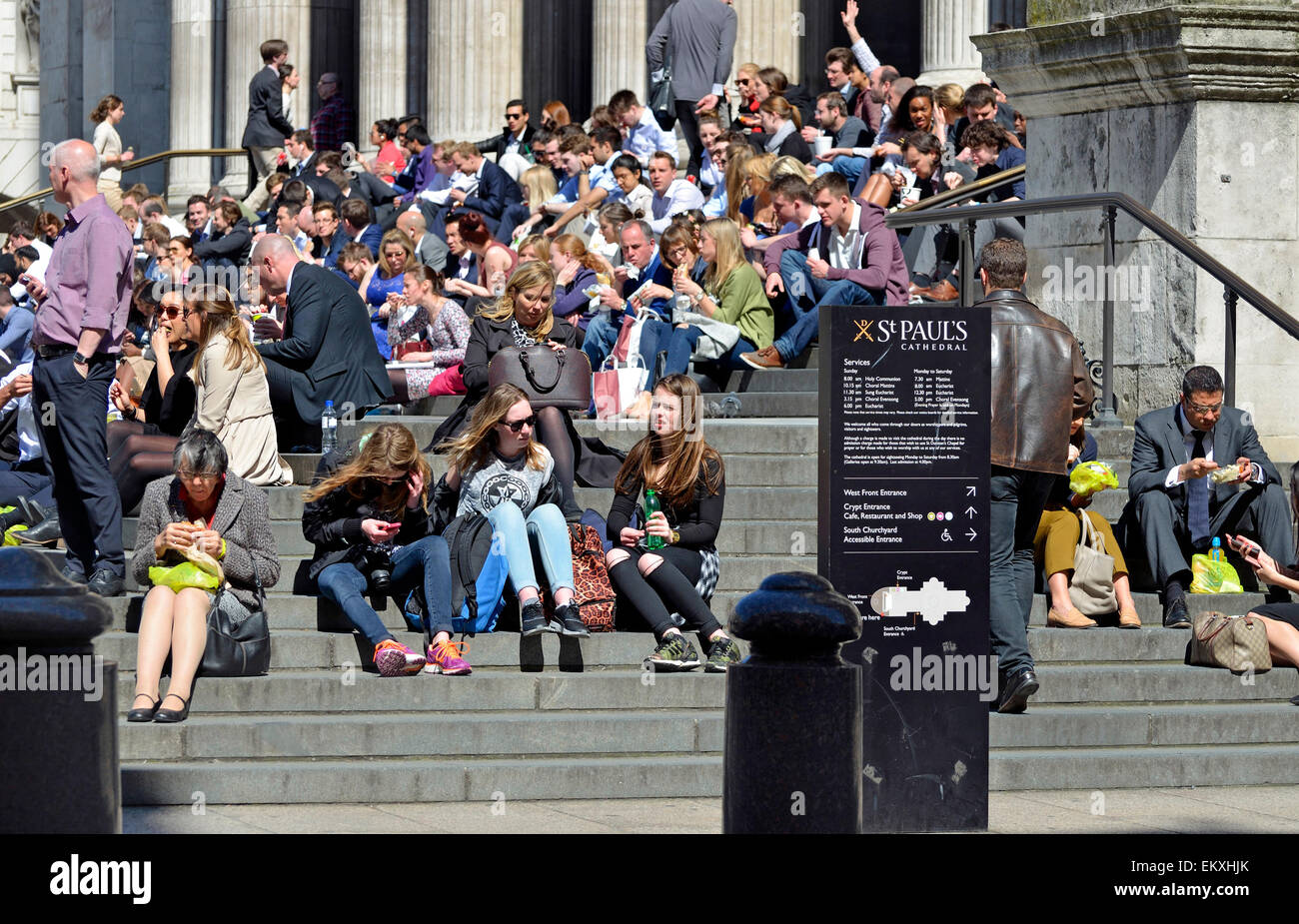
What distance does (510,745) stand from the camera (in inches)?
351

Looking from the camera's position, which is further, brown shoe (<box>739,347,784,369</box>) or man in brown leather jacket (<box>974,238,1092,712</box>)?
brown shoe (<box>739,347,784,369</box>)

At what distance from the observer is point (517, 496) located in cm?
988

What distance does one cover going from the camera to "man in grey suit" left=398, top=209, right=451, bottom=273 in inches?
694

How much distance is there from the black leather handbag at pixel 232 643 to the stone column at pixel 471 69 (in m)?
18.4

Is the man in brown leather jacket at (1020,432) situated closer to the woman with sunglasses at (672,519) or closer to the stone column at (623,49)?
the woman with sunglasses at (672,519)

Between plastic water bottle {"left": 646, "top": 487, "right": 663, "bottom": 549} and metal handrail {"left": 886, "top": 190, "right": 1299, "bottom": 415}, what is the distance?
2815mm

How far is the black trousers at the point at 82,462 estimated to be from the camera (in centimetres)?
1016

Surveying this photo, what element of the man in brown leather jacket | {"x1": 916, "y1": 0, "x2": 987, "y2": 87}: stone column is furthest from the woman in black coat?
{"x1": 916, "y1": 0, "x2": 987, "y2": 87}: stone column

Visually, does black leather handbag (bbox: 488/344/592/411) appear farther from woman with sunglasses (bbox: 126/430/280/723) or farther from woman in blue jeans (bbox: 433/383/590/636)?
woman with sunglasses (bbox: 126/430/280/723)
